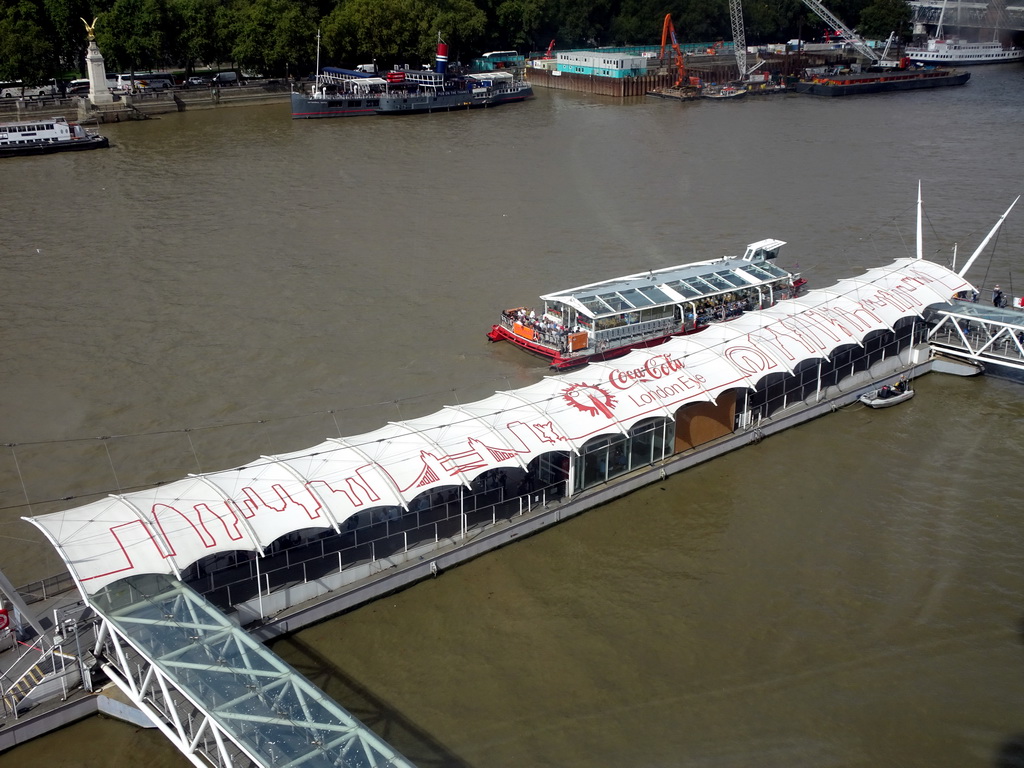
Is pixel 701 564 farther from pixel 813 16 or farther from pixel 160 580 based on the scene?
pixel 813 16

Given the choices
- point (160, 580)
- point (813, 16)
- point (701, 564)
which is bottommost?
point (701, 564)

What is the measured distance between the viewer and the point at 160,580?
14492mm

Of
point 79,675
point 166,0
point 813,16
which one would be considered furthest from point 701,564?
point 813,16

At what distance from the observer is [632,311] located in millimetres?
26266

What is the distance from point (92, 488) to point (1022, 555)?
1756cm

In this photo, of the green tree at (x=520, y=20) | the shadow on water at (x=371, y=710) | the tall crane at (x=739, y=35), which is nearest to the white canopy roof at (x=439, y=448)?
the shadow on water at (x=371, y=710)

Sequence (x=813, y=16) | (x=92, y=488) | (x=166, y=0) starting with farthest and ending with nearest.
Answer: (x=813, y=16)
(x=166, y=0)
(x=92, y=488)

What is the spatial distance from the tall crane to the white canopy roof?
6385 cm

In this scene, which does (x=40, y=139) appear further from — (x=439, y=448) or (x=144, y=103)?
(x=439, y=448)

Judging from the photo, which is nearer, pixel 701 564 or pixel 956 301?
pixel 701 564

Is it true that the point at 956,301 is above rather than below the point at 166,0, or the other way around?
below

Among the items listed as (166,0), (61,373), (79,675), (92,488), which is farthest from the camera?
(166,0)

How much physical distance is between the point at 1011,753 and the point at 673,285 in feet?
53.0

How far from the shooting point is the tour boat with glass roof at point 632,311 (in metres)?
25.8
